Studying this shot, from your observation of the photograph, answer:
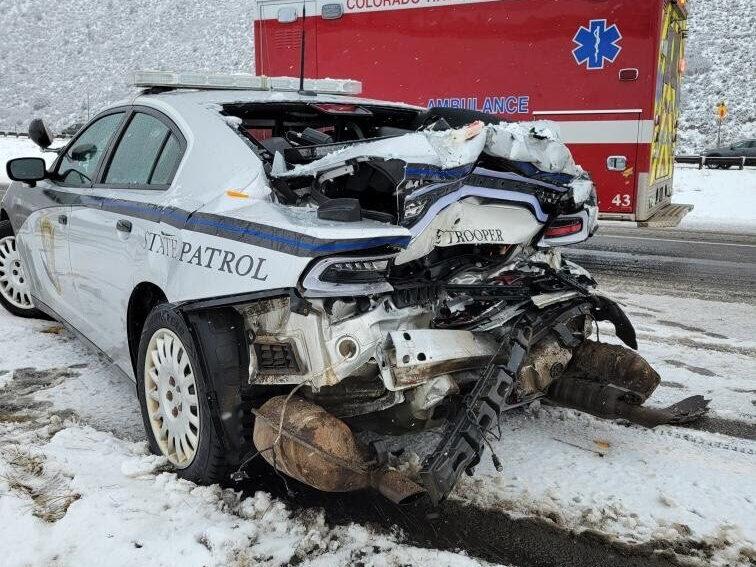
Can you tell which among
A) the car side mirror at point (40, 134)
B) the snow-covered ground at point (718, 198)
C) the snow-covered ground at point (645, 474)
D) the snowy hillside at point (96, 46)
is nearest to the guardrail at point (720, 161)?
the snow-covered ground at point (718, 198)

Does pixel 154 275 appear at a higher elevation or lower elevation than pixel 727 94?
lower

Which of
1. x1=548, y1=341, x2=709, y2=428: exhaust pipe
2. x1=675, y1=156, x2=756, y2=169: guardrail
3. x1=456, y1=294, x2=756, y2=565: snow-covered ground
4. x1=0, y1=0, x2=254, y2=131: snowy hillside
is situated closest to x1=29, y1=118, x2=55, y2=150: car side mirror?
x1=456, y1=294, x2=756, y2=565: snow-covered ground

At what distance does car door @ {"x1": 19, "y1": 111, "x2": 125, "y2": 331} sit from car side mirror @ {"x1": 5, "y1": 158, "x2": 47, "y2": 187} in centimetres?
8

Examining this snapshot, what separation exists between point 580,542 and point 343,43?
746 cm

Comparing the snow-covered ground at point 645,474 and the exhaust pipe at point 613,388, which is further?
the exhaust pipe at point 613,388

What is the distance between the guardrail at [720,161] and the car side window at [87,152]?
19.7 metres

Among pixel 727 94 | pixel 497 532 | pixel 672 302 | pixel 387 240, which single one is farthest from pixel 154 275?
pixel 727 94

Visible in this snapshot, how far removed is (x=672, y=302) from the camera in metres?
6.14

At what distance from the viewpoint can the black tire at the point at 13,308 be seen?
5336mm

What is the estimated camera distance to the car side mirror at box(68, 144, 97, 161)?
13.7 feet

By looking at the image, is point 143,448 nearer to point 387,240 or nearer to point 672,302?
point 387,240

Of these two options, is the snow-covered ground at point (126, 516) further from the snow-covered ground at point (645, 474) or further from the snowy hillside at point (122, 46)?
the snowy hillside at point (122, 46)

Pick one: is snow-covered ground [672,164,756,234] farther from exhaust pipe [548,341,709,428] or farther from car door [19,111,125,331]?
car door [19,111,125,331]

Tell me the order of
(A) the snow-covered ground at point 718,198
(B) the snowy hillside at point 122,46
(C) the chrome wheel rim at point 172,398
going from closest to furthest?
(C) the chrome wheel rim at point 172,398
(A) the snow-covered ground at point 718,198
(B) the snowy hillside at point 122,46
